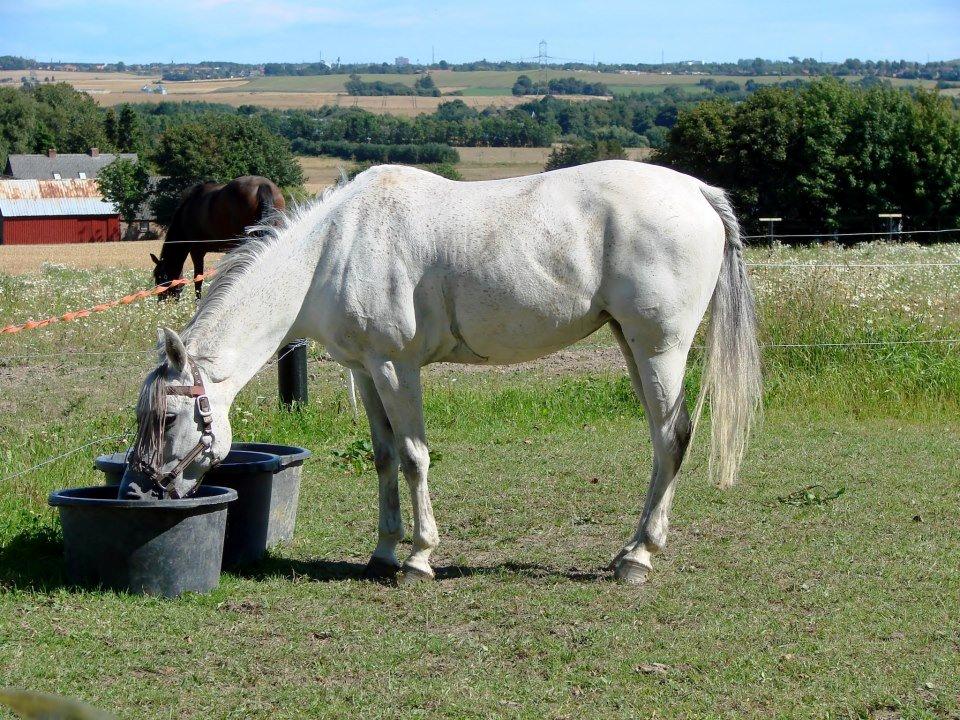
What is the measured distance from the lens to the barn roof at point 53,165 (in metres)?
77.8

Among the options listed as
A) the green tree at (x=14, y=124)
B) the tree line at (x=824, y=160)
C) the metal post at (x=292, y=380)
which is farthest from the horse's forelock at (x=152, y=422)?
the green tree at (x=14, y=124)

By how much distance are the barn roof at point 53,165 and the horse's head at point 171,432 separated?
7816 centimetres

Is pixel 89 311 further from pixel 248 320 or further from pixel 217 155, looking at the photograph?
pixel 217 155

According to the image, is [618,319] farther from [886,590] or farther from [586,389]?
[586,389]

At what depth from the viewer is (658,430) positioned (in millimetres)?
5055

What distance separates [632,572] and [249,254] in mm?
2386

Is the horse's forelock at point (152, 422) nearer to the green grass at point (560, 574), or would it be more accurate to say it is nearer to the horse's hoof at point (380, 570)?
the green grass at point (560, 574)

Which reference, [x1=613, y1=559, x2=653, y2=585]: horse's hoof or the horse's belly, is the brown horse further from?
[x1=613, y1=559, x2=653, y2=585]: horse's hoof

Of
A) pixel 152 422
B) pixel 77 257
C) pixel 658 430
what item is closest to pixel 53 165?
pixel 77 257

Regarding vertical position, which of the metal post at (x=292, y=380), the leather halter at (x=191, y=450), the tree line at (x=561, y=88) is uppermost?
the tree line at (x=561, y=88)

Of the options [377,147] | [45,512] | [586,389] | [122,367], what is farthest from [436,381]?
[377,147]

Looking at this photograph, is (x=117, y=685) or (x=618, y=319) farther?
(x=618, y=319)

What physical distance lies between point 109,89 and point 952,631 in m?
170

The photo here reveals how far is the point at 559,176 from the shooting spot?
500 centimetres
